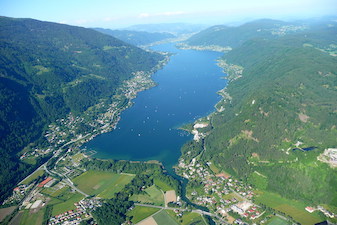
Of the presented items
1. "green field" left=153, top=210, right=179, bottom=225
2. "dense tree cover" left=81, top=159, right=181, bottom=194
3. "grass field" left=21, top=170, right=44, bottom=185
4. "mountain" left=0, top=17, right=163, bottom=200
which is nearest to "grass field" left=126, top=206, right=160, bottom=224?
"green field" left=153, top=210, right=179, bottom=225

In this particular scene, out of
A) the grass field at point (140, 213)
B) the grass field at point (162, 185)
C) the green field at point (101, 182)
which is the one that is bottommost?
the grass field at point (140, 213)

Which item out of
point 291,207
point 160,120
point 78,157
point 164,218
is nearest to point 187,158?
point 164,218

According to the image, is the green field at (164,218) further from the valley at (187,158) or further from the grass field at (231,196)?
the grass field at (231,196)

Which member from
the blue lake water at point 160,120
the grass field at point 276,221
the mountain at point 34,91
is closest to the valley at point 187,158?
the grass field at point 276,221

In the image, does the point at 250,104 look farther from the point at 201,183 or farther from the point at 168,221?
the point at 168,221

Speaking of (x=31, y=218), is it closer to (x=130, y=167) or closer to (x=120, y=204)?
(x=120, y=204)

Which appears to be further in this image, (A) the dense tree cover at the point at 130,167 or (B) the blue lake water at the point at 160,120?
(B) the blue lake water at the point at 160,120

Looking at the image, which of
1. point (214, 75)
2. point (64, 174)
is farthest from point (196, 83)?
point (64, 174)
